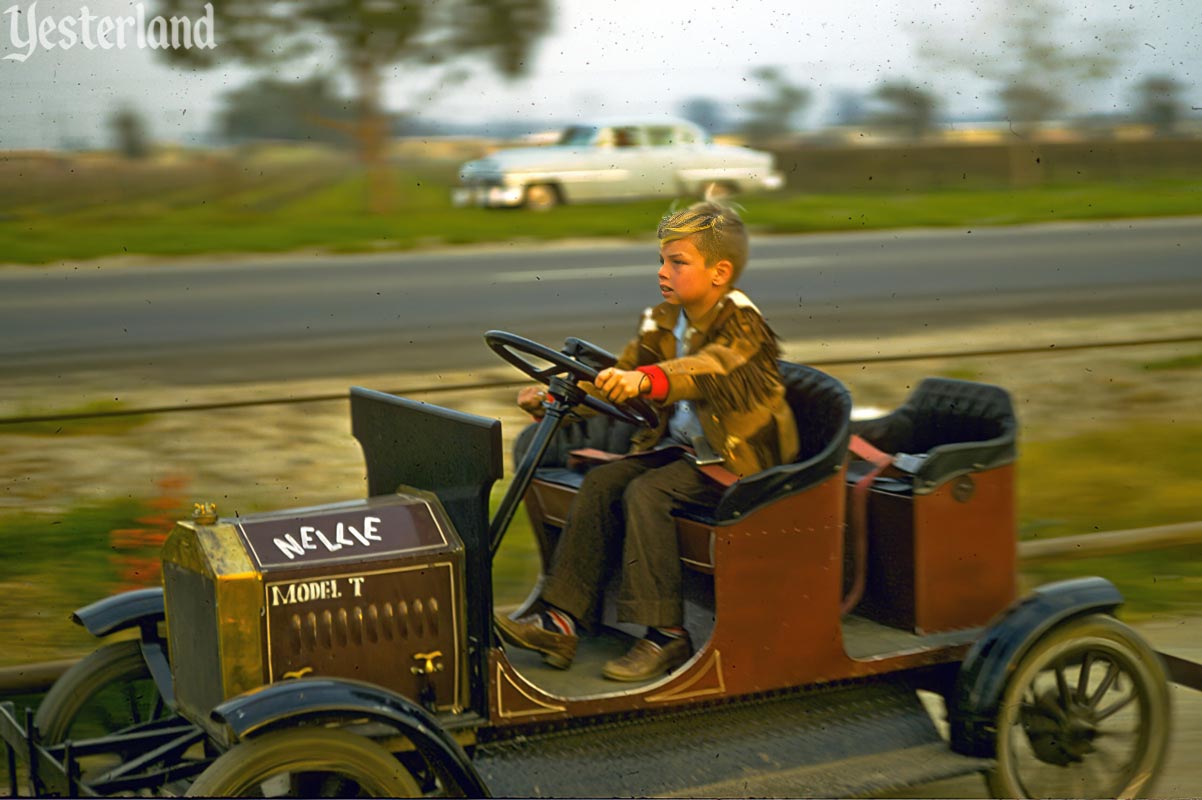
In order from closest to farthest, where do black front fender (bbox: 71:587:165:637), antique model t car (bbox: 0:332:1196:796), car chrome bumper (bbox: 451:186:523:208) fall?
antique model t car (bbox: 0:332:1196:796) → black front fender (bbox: 71:587:165:637) → car chrome bumper (bbox: 451:186:523:208)

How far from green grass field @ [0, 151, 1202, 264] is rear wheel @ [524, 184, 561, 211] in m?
0.30

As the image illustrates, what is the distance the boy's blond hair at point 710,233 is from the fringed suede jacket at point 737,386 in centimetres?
10

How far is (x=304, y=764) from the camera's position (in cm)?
316

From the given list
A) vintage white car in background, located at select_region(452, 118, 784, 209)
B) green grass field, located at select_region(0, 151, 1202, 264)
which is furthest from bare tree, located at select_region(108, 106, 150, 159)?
vintage white car in background, located at select_region(452, 118, 784, 209)

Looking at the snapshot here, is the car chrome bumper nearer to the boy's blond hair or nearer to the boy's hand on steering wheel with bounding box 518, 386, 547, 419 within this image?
the boy's hand on steering wheel with bounding box 518, 386, 547, 419

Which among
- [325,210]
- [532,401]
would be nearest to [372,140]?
[325,210]

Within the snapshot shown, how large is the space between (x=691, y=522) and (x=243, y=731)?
1.26 metres

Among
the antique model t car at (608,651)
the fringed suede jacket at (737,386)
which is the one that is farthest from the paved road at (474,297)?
the fringed suede jacket at (737,386)

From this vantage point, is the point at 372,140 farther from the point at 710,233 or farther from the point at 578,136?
the point at 710,233

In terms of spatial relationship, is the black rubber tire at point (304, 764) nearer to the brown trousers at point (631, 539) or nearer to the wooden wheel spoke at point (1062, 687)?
the brown trousers at point (631, 539)

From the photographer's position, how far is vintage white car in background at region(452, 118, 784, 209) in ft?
69.3

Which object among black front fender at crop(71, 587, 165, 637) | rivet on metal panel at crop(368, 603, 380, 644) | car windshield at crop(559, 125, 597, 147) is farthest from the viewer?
car windshield at crop(559, 125, 597, 147)

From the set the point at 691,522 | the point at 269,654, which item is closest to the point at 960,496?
the point at 691,522

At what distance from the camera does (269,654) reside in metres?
3.35
